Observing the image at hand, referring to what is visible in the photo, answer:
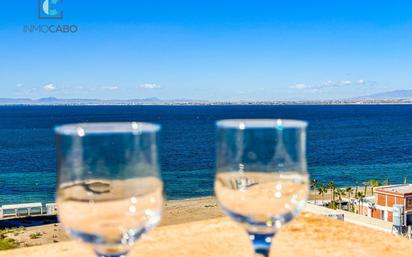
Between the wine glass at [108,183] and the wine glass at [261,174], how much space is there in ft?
0.59

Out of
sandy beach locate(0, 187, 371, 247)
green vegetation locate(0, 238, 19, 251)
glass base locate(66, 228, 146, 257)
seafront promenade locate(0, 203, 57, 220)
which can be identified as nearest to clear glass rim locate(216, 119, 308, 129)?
glass base locate(66, 228, 146, 257)

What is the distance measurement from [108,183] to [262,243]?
0.36 m

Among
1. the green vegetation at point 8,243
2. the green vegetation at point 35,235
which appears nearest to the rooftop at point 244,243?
the green vegetation at point 8,243

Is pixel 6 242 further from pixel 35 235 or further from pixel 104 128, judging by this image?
pixel 104 128

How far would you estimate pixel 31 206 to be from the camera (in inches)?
1069

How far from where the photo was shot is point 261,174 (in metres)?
1.18

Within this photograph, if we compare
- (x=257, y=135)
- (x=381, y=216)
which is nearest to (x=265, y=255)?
(x=257, y=135)

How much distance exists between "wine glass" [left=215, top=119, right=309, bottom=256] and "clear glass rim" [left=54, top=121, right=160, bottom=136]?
188mm

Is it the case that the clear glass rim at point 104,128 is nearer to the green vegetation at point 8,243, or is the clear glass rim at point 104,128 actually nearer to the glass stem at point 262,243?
the glass stem at point 262,243

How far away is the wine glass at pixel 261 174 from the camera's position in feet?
3.72

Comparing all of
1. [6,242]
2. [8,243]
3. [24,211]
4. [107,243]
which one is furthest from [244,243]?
[24,211]

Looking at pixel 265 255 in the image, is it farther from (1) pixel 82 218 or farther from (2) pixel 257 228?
(1) pixel 82 218

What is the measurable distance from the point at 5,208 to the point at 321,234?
27325 millimetres

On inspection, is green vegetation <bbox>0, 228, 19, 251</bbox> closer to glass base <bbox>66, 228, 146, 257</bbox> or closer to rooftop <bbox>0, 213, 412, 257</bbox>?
rooftop <bbox>0, 213, 412, 257</bbox>
